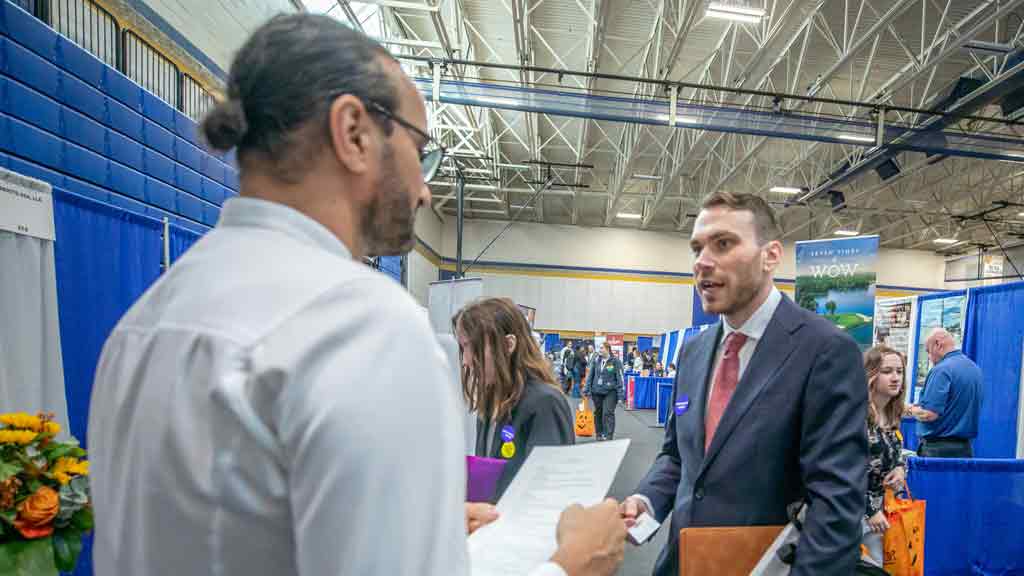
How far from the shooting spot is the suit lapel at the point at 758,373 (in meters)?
1.30

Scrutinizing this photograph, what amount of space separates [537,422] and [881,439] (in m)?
2.02

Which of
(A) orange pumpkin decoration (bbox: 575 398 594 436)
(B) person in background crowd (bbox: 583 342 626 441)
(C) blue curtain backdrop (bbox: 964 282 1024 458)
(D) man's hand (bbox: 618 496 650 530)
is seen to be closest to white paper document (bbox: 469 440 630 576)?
(D) man's hand (bbox: 618 496 650 530)

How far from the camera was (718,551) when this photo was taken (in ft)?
3.92

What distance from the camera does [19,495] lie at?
5.06 ft

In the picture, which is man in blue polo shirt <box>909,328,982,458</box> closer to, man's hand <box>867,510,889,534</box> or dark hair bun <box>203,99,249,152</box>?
man's hand <box>867,510,889,534</box>

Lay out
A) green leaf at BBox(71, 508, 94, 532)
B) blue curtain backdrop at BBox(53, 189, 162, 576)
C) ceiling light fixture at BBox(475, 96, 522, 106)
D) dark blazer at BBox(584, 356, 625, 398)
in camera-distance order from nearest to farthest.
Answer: green leaf at BBox(71, 508, 94, 532)
blue curtain backdrop at BBox(53, 189, 162, 576)
dark blazer at BBox(584, 356, 625, 398)
ceiling light fixture at BBox(475, 96, 522, 106)

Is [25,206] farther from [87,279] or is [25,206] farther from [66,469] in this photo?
[66,469]

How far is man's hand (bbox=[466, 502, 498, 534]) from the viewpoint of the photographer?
0.96 meters

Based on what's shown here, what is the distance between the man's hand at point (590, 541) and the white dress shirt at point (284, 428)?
26 centimetres

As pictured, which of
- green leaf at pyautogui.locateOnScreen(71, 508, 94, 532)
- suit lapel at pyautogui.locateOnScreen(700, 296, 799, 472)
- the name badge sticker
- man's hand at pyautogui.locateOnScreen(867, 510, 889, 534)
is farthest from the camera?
man's hand at pyautogui.locateOnScreen(867, 510, 889, 534)

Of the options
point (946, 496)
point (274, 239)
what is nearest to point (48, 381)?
point (274, 239)

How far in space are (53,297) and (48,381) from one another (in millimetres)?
463

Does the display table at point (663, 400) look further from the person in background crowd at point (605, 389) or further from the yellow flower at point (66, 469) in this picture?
the yellow flower at point (66, 469)

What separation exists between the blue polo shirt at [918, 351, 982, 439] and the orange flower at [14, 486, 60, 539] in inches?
206
